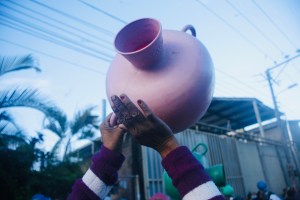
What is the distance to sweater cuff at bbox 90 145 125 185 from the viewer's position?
113 centimetres

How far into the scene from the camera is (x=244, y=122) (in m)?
14.4

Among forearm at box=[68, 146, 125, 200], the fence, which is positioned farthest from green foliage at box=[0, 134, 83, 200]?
forearm at box=[68, 146, 125, 200]

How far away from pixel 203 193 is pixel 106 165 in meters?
0.51

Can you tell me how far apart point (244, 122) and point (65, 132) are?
A: 33.7 feet

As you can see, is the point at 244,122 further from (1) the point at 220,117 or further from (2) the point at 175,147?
(2) the point at 175,147

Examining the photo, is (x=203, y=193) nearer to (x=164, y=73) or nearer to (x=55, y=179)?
(x=164, y=73)

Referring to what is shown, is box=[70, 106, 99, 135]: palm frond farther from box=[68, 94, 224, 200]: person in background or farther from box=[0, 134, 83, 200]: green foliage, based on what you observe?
box=[68, 94, 224, 200]: person in background

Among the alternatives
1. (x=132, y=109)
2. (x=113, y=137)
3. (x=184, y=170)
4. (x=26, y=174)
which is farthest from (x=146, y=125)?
(x=26, y=174)

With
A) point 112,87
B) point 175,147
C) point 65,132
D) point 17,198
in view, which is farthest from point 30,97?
point 175,147

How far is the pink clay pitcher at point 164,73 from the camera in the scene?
105 cm

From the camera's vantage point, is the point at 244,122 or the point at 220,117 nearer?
the point at 220,117

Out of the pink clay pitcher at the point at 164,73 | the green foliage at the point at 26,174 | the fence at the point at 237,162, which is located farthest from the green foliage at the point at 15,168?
the pink clay pitcher at the point at 164,73

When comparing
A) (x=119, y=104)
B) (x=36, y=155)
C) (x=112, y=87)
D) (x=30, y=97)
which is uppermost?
(x=30, y=97)

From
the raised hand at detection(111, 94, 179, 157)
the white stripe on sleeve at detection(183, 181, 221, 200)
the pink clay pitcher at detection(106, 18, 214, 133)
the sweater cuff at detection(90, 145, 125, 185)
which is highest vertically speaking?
the pink clay pitcher at detection(106, 18, 214, 133)
